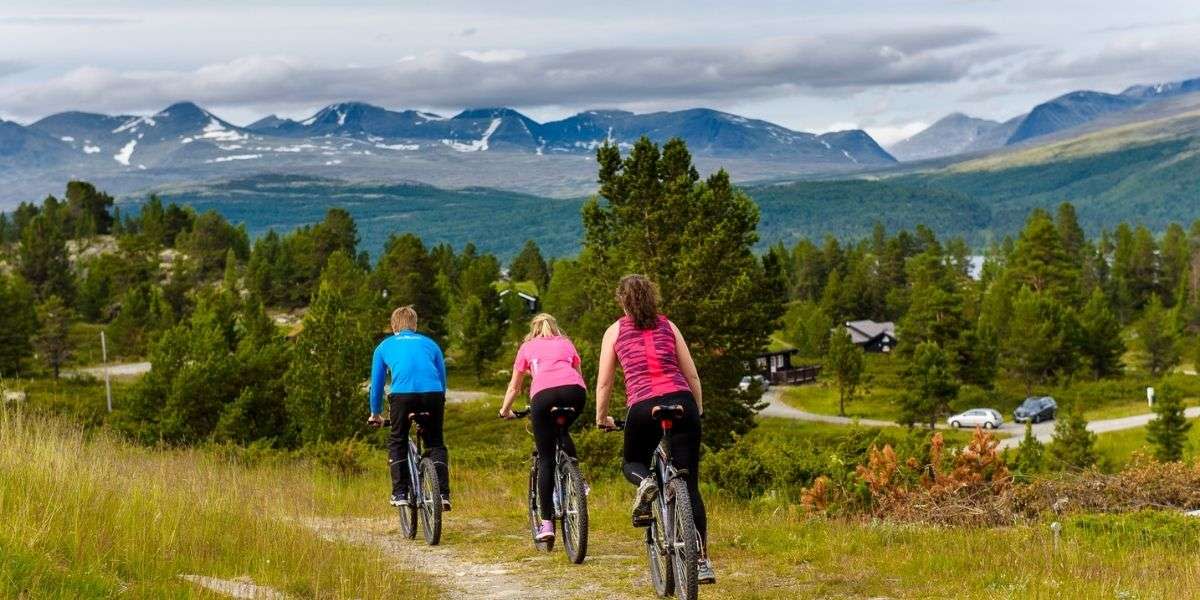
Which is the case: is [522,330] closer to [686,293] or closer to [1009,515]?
[686,293]

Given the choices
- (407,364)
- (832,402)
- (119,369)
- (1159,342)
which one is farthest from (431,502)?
(1159,342)

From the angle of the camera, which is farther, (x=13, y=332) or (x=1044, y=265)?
(x=1044, y=265)

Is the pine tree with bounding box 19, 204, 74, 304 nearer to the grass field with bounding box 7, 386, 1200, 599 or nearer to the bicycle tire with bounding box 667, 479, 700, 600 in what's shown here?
the grass field with bounding box 7, 386, 1200, 599

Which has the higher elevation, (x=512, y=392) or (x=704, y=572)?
(x=512, y=392)

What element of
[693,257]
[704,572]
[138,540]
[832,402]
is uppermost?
[138,540]

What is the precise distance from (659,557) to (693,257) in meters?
31.9

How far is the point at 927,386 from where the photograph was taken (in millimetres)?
72188

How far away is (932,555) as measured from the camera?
978 centimetres

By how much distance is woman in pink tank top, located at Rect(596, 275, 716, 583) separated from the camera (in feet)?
27.7

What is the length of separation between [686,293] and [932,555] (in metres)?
31.5

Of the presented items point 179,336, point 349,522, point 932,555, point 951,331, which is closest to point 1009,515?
point 932,555

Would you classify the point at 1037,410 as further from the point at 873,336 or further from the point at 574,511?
the point at 574,511

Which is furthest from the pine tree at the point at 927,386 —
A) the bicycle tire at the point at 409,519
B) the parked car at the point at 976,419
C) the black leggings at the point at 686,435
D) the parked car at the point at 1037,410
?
the black leggings at the point at 686,435

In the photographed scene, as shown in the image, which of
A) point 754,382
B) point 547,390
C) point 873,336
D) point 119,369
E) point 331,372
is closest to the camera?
point 547,390
